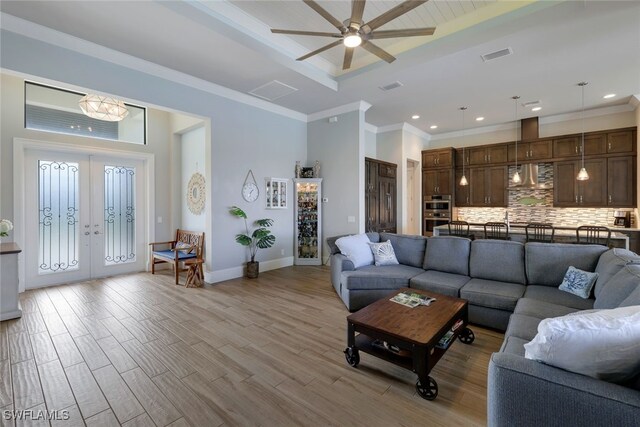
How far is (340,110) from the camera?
5.93 metres

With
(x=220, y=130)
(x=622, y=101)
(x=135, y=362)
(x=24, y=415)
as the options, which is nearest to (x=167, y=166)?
(x=220, y=130)

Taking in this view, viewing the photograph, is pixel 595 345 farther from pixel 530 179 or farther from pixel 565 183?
pixel 565 183

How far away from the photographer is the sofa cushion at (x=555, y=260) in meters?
3.04

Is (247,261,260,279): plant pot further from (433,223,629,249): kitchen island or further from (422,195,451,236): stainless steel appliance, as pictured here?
(422,195,451,236): stainless steel appliance

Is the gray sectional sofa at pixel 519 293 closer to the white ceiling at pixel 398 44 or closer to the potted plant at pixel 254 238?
the potted plant at pixel 254 238

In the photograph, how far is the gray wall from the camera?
11.3 feet

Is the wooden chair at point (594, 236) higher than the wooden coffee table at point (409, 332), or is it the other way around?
the wooden chair at point (594, 236)

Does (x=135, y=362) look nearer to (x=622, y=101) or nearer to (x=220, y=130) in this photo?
(x=220, y=130)

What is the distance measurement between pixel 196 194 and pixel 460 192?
6.79 meters

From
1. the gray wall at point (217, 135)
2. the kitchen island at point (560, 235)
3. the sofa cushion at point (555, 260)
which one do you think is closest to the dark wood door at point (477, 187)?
the kitchen island at point (560, 235)

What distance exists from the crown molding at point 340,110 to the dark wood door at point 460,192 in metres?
3.73

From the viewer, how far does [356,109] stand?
569 centimetres

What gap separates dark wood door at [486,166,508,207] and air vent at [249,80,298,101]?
556 centimetres

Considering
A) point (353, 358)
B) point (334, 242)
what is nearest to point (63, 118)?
point (334, 242)
